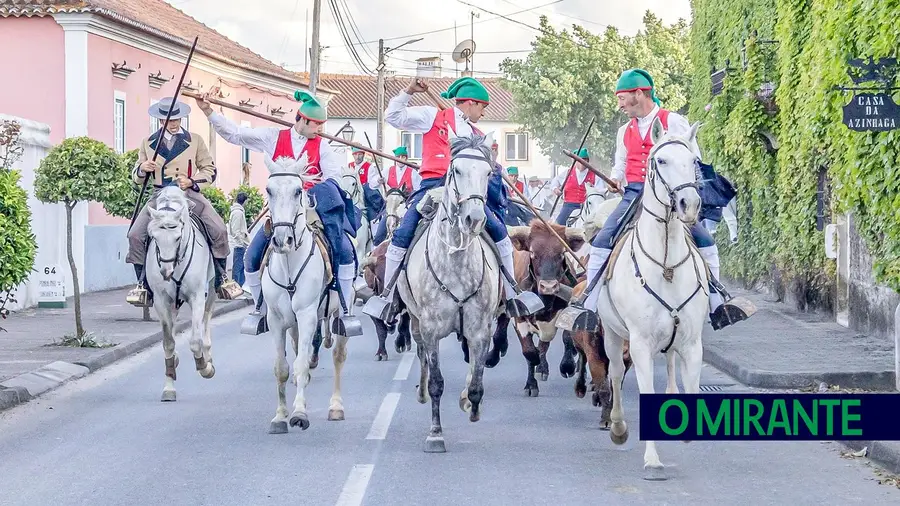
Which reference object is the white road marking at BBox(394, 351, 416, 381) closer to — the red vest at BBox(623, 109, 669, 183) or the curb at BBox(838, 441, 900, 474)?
the red vest at BBox(623, 109, 669, 183)

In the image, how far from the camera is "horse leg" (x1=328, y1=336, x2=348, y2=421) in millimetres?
11283

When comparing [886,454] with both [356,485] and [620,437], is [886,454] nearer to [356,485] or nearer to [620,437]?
[620,437]

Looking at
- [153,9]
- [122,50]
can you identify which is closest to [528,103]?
[153,9]

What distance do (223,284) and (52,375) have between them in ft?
6.60

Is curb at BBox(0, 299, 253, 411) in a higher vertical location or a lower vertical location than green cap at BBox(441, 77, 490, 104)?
lower

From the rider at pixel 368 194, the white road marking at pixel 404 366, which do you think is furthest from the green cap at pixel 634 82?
the rider at pixel 368 194

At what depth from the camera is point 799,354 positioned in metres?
14.9

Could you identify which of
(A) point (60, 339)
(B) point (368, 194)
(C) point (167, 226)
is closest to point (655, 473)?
(C) point (167, 226)

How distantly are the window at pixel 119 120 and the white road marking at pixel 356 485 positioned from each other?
897 inches

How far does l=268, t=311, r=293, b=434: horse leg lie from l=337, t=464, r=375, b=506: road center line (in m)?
1.65

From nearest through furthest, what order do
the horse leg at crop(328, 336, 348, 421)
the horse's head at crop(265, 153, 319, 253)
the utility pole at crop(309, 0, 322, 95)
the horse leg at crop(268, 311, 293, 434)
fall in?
1. the horse's head at crop(265, 153, 319, 253)
2. the horse leg at crop(268, 311, 293, 434)
3. the horse leg at crop(328, 336, 348, 421)
4. the utility pole at crop(309, 0, 322, 95)

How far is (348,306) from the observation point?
11.5m

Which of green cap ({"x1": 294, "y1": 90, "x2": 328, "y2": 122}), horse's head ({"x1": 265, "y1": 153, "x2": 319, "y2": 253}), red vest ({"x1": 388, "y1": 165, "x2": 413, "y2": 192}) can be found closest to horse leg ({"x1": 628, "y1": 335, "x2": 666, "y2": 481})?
horse's head ({"x1": 265, "y1": 153, "x2": 319, "y2": 253})

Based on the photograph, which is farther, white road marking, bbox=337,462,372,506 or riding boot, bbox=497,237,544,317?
riding boot, bbox=497,237,544,317
